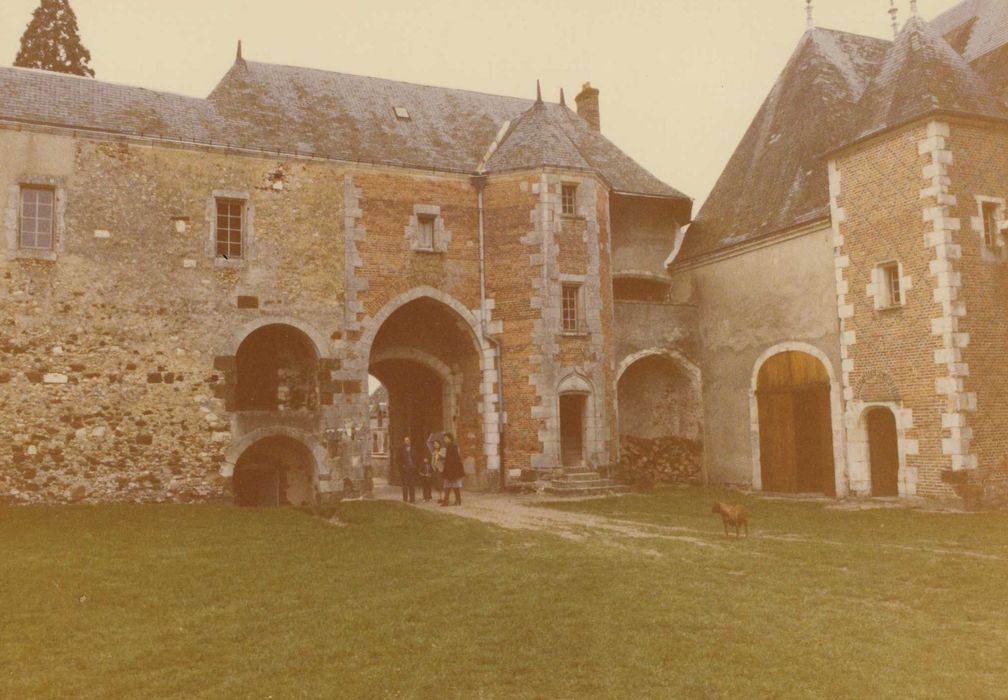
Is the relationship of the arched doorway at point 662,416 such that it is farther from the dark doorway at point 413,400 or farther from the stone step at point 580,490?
the dark doorway at point 413,400

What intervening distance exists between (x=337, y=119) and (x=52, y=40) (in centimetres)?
961

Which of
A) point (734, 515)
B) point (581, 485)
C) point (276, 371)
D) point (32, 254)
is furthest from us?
point (276, 371)

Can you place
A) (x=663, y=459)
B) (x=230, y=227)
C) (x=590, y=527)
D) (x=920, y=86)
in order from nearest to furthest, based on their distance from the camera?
(x=590, y=527)
(x=920, y=86)
(x=230, y=227)
(x=663, y=459)

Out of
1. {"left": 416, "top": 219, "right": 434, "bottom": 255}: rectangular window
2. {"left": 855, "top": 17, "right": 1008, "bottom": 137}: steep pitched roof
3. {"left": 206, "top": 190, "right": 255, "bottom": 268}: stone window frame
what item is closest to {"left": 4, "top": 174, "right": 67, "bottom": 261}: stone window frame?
{"left": 206, "top": 190, "right": 255, "bottom": 268}: stone window frame

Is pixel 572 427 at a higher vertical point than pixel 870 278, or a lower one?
lower

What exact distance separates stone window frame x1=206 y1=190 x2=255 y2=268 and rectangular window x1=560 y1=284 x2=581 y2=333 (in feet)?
23.1

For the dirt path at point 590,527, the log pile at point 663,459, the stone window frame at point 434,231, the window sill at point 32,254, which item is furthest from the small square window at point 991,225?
the window sill at point 32,254

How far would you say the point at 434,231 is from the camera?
20.1 meters

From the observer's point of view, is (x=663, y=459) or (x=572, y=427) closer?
(x=572, y=427)

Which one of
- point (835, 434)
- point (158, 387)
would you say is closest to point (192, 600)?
point (158, 387)

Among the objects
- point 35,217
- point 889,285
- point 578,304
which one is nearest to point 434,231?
point 578,304

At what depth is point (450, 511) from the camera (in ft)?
51.5

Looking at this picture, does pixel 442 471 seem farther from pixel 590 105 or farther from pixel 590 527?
pixel 590 105

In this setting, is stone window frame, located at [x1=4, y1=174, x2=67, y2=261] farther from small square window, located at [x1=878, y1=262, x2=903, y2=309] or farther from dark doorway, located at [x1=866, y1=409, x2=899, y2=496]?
dark doorway, located at [x1=866, y1=409, x2=899, y2=496]
